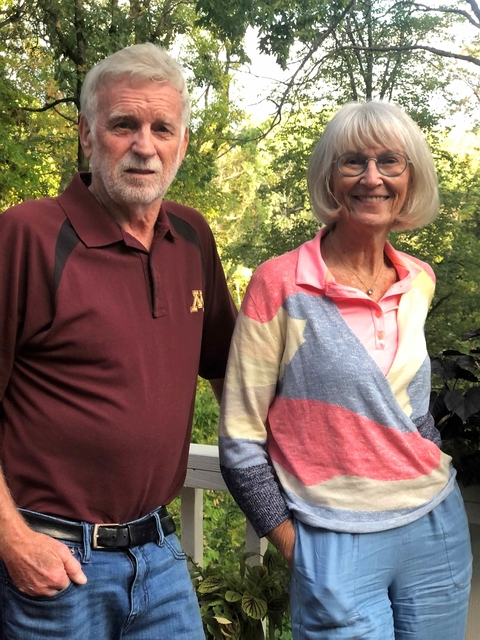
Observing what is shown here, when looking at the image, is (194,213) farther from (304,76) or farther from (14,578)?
(304,76)

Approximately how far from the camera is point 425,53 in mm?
6117

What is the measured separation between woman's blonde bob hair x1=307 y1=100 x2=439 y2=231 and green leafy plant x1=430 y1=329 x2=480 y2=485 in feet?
1.28

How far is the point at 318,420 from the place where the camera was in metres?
1.29

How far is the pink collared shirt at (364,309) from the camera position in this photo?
1322 mm

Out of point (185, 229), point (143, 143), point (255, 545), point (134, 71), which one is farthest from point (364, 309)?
point (255, 545)

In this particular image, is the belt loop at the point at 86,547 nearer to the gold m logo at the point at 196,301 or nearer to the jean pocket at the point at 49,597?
the jean pocket at the point at 49,597

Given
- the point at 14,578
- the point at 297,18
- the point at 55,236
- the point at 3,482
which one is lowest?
the point at 14,578

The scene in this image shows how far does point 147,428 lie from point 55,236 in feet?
1.38

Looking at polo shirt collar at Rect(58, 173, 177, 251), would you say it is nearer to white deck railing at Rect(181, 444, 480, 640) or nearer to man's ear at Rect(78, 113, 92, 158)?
man's ear at Rect(78, 113, 92, 158)

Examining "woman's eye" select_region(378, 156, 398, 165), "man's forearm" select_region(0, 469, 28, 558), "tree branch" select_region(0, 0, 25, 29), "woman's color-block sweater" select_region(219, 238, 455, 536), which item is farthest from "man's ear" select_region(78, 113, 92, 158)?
"tree branch" select_region(0, 0, 25, 29)

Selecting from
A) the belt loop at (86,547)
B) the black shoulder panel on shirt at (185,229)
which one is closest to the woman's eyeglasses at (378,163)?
the black shoulder panel on shirt at (185,229)

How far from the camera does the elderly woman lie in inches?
50.0

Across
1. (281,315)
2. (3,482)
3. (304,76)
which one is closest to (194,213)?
(281,315)

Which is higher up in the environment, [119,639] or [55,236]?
[55,236]
